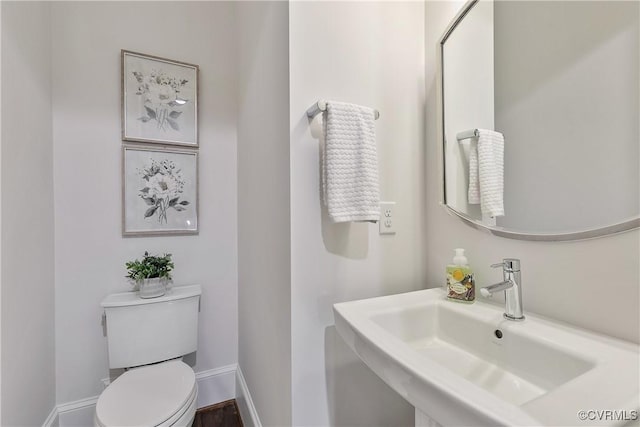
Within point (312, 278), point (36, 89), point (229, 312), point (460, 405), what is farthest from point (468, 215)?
point (36, 89)

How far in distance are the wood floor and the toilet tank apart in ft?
1.49

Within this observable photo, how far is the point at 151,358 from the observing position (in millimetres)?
1383

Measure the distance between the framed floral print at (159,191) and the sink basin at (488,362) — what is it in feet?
3.92

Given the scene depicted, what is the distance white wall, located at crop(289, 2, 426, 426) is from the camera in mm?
911

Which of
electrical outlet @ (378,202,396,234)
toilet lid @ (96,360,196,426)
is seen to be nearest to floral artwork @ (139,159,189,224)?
toilet lid @ (96,360,196,426)

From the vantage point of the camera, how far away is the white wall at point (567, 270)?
0.63 metres

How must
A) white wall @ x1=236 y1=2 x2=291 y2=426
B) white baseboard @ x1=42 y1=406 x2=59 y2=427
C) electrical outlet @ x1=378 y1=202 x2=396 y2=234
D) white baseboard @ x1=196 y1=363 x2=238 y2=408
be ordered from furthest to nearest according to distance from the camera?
white baseboard @ x1=196 y1=363 x2=238 y2=408
white baseboard @ x1=42 y1=406 x2=59 y2=427
electrical outlet @ x1=378 y1=202 x2=396 y2=234
white wall @ x1=236 y1=2 x2=291 y2=426

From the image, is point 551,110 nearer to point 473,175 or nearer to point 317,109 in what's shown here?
point 473,175

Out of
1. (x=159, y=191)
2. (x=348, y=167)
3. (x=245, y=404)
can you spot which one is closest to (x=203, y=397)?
→ (x=245, y=404)

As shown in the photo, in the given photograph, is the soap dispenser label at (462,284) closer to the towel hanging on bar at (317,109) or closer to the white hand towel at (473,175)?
the white hand towel at (473,175)

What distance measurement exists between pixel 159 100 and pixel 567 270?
6.39 feet

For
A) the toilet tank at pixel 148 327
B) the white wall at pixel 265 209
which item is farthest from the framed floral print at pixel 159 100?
the toilet tank at pixel 148 327

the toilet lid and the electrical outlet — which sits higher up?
the electrical outlet

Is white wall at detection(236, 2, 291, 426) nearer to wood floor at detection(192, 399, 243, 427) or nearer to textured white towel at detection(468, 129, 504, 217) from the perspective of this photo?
wood floor at detection(192, 399, 243, 427)
